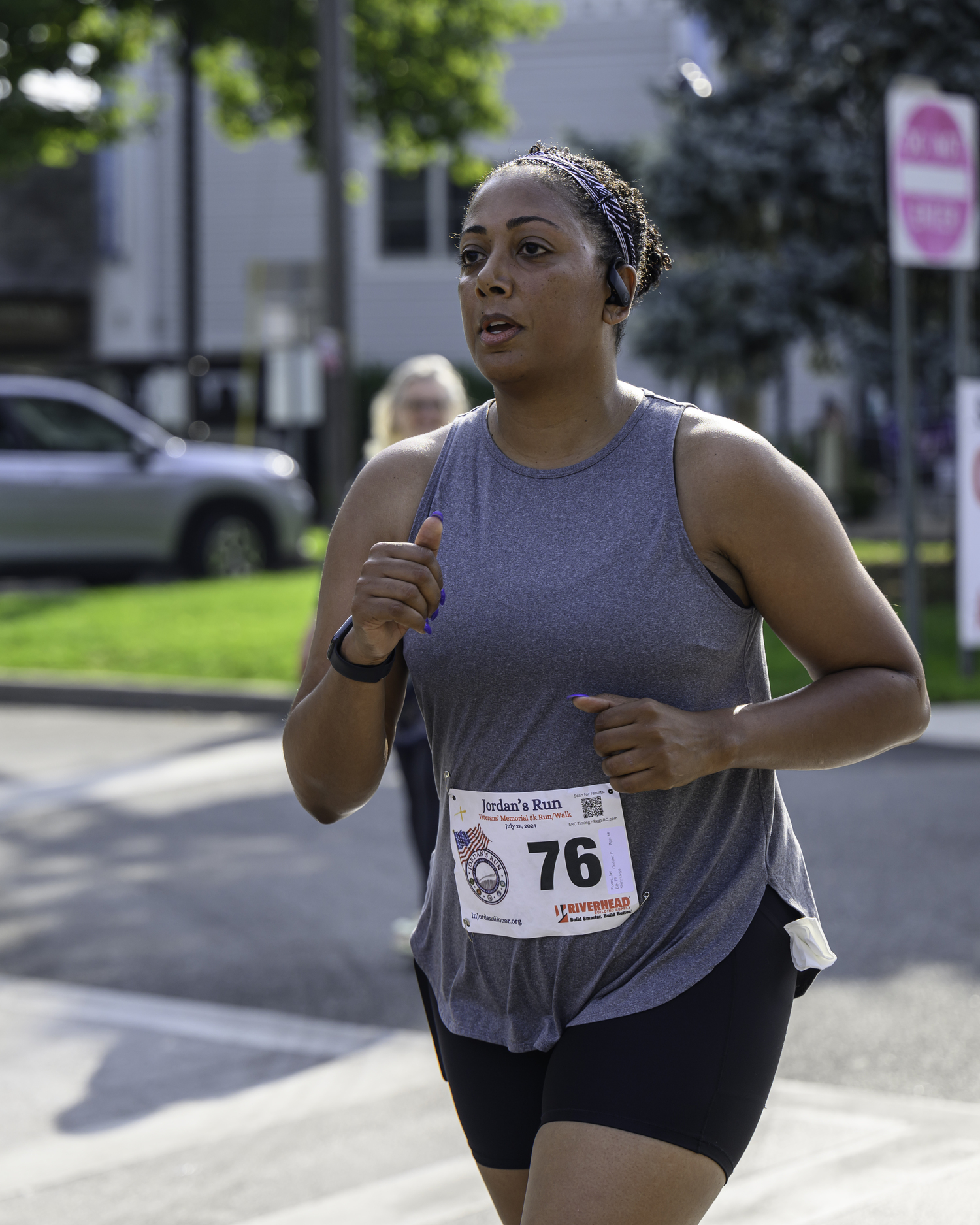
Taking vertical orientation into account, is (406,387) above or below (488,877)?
above

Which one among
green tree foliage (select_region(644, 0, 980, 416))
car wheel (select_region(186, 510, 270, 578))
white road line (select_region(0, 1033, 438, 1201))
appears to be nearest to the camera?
white road line (select_region(0, 1033, 438, 1201))

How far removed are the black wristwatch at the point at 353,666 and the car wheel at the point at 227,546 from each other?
48.0ft

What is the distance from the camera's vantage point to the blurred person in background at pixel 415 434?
5090 millimetres

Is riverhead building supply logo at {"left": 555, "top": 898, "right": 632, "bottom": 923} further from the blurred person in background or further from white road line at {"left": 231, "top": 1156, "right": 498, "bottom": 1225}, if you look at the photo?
the blurred person in background

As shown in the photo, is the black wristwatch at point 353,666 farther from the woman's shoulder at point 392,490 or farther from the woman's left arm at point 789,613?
the woman's left arm at point 789,613

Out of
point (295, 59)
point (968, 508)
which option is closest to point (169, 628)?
point (968, 508)

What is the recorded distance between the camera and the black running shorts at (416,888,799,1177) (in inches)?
84.1

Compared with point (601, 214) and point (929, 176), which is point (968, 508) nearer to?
point (929, 176)

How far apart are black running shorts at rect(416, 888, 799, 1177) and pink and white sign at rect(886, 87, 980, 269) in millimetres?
8804

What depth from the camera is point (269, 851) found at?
23.9ft

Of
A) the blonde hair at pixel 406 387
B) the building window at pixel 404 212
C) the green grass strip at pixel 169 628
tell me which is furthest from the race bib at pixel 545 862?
the building window at pixel 404 212

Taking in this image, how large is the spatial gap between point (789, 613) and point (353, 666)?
57 cm

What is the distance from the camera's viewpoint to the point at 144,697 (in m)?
11.5

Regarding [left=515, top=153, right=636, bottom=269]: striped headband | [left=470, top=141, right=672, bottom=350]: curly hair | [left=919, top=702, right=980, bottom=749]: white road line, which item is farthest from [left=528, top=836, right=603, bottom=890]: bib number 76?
[left=919, top=702, right=980, bottom=749]: white road line
